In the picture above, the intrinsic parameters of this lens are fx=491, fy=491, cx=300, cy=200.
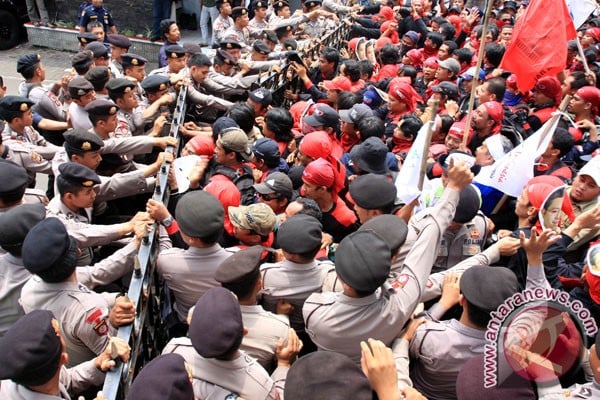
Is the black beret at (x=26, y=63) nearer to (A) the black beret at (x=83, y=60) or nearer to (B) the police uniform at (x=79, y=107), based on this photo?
(A) the black beret at (x=83, y=60)

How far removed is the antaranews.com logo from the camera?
6.54 feet

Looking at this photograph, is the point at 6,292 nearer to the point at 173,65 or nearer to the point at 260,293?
the point at 260,293

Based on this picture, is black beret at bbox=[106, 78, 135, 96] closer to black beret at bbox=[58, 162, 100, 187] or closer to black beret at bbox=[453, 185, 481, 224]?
black beret at bbox=[58, 162, 100, 187]

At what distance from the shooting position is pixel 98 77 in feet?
16.6

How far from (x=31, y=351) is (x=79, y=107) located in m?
3.36

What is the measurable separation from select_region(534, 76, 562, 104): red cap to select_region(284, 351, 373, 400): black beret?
527 centimetres

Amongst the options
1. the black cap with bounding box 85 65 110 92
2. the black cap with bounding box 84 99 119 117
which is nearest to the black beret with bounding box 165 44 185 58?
the black cap with bounding box 85 65 110 92

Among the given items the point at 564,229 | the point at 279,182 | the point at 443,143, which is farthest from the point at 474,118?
the point at 279,182

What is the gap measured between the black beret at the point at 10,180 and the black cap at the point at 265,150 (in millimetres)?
1836

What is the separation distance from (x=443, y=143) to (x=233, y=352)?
4000mm

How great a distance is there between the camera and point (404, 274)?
261 centimetres

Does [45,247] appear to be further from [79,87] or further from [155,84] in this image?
[155,84]

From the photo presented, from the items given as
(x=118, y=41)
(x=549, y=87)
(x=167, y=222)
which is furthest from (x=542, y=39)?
(x=118, y=41)

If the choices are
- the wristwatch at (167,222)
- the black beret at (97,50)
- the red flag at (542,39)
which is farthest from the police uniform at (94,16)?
the red flag at (542,39)
